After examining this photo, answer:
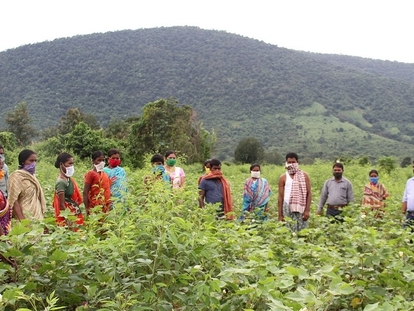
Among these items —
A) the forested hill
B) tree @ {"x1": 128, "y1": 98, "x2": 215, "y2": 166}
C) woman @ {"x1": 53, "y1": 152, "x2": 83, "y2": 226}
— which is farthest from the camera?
the forested hill

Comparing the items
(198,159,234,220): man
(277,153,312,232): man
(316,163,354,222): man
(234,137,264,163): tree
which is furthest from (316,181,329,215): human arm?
(234,137,264,163): tree

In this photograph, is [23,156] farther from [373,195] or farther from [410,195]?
[373,195]

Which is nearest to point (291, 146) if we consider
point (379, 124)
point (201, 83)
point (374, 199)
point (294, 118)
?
point (294, 118)

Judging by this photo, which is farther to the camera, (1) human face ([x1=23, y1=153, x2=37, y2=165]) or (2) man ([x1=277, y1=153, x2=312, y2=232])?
(2) man ([x1=277, y1=153, x2=312, y2=232])

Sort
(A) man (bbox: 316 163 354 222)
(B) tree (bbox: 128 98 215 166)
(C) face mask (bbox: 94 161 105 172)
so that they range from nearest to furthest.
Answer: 1. (C) face mask (bbox: 94 161 105 172)
2. (A) man (bbox: 316 163 354 222)
3. (B) tree (bbox: 128 98 215 166)

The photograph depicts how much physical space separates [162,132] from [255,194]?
19.6 m

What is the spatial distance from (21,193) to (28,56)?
269 feet

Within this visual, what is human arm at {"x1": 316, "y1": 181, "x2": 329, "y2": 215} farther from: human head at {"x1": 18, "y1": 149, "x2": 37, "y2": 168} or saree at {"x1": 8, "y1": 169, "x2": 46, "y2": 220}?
human head at {"x1": 18, "y1": 149, "x2": 37, "y2": 168}

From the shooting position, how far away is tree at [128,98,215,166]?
80.7ft

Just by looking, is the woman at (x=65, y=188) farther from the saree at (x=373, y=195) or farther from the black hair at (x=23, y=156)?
the saree at (x=373, y=195)

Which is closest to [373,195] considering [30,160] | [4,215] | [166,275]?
[30,160]

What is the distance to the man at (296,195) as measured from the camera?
17.9 feet

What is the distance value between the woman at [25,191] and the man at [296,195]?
2.74 m

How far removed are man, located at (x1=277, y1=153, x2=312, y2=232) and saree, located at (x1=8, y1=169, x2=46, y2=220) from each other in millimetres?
2760
